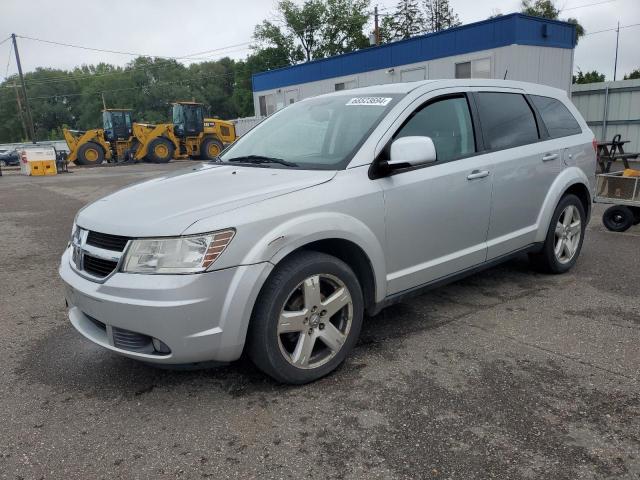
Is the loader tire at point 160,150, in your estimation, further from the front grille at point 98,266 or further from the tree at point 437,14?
the tree at point 437,14

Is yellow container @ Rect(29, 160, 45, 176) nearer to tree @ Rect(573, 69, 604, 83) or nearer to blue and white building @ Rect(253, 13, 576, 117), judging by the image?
blue and white building @ Rect(253, 13, 576, 117)

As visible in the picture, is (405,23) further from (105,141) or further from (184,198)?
(184,198)

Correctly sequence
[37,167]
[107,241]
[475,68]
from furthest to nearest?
[37,167] < [475,68] < [107,241]

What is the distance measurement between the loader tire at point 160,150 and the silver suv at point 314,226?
79.5 ft

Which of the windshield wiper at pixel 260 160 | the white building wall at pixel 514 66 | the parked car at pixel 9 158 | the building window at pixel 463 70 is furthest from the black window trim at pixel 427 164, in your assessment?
the parked car at pixel 9 158

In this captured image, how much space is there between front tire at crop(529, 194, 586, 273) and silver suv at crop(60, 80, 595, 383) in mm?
160

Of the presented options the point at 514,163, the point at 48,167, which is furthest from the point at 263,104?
the point at 514,163

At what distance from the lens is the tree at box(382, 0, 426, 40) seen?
2301 inches

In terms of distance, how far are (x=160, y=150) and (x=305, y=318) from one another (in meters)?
26.2

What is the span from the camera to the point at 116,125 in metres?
28.8

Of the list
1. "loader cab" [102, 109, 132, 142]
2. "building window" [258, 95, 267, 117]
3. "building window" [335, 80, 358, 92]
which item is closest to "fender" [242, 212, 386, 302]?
"building window" [335, 80, 358, 92]

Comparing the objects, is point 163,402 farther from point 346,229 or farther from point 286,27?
point 286,27

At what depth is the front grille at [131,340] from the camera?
273 centimetres

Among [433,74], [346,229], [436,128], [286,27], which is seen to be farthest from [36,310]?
[286,27]
